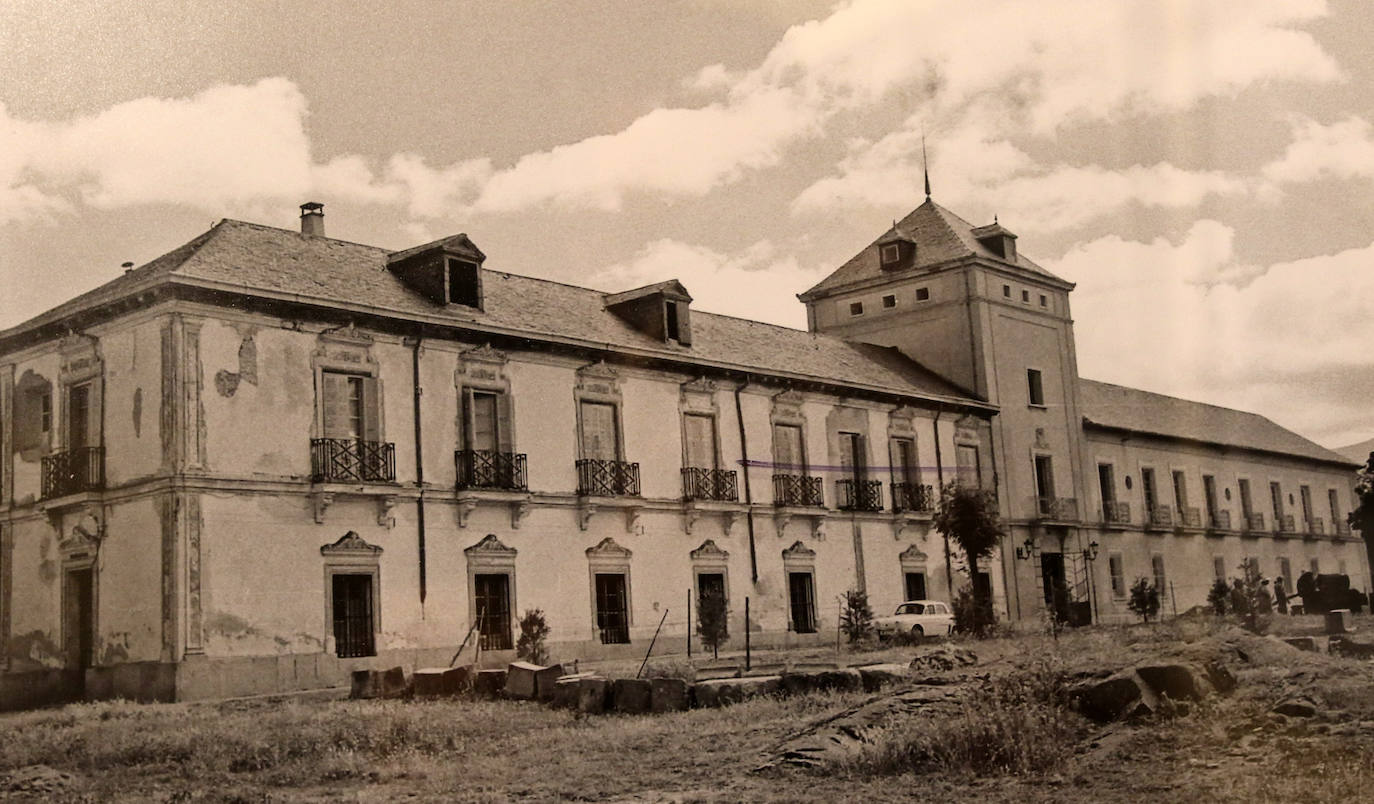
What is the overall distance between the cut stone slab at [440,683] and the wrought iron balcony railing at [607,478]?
7.74 m

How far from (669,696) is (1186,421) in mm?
37843

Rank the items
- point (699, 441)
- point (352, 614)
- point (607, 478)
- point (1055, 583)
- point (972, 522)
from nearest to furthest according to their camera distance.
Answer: point (352, 614), point (607, 478), point (699, 441), point (972, 522), point (1055, 583)

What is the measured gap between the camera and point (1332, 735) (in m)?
9.62

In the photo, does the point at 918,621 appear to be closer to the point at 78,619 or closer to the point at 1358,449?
the point at 78,619

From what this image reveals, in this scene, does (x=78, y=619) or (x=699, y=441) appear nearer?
(x=78, y=619)

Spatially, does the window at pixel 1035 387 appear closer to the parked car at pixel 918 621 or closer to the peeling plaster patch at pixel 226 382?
the parked car at pixel 918 621

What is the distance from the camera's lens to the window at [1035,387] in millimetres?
39219

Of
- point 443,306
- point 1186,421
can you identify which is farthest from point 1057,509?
point 443,306

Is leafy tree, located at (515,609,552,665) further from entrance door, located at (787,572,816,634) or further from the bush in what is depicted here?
the bush

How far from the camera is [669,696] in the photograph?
1574 cm

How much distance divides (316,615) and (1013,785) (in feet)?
46.9

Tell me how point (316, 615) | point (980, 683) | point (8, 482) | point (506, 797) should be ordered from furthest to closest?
point (8, 482), point (316, 615), point (980, 683), point (506, 797)

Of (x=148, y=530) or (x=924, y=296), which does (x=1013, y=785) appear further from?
(x=924, y=296)

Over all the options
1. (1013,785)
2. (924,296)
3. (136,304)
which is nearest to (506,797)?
(1013,785)
